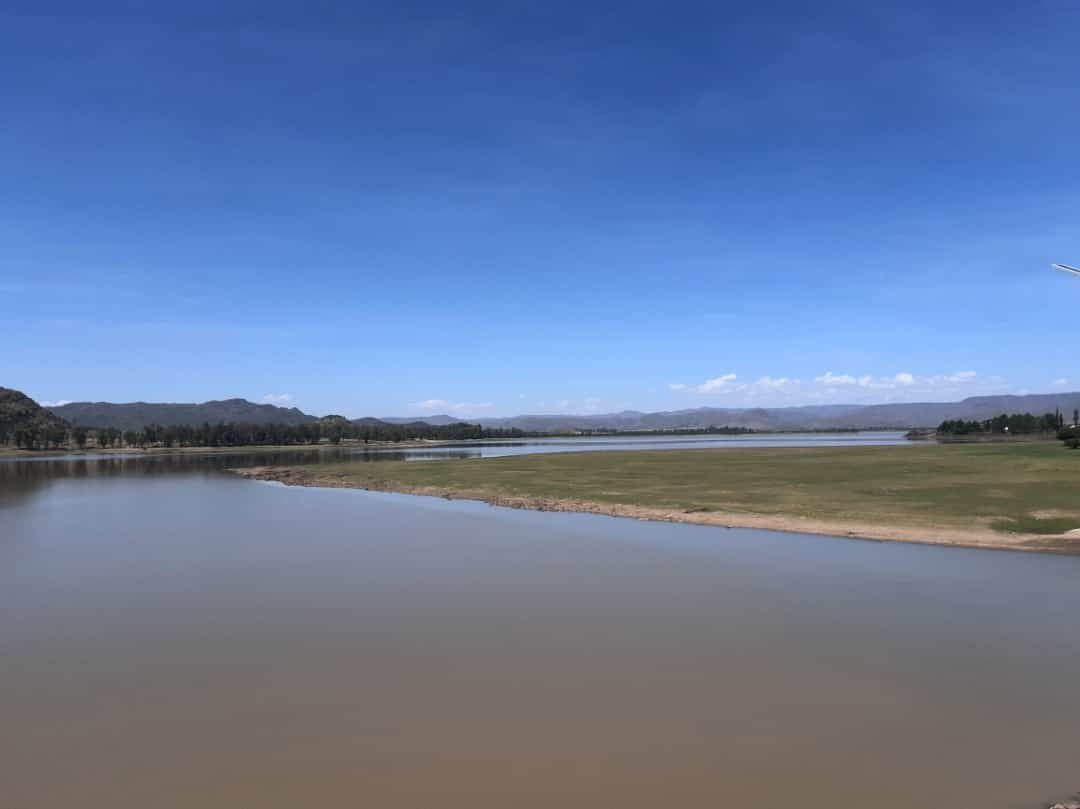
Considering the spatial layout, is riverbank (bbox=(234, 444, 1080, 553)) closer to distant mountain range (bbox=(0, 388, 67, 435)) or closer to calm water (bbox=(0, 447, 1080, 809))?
calm water (bbox=(0, 447, 1080, 809))

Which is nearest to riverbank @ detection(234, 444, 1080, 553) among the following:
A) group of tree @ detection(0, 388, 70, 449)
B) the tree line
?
the tree line

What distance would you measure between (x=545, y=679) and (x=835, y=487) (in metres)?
26.3

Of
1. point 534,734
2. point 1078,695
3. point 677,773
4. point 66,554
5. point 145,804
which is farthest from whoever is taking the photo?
point 66,554

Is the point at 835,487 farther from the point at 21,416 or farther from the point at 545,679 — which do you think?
the point at 21,416

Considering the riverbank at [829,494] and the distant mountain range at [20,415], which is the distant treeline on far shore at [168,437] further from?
the riverbank at [829,494]

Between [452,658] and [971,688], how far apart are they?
780 cm

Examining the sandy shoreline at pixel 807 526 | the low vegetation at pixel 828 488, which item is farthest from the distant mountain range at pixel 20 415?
the sandy shoreline at pixel 807 526

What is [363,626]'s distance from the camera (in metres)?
12.8

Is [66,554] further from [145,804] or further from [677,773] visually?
[677,773]

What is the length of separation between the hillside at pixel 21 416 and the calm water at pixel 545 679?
172 m

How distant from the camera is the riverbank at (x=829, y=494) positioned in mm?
20703

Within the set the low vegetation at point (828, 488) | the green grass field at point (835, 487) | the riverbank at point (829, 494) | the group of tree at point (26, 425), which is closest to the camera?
the riverbank at point (829, 494)

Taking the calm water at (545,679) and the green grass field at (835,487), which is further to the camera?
the green grass field at (835,487)

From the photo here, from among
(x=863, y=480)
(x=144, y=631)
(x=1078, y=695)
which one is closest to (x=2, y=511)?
(x=144, y=631)
